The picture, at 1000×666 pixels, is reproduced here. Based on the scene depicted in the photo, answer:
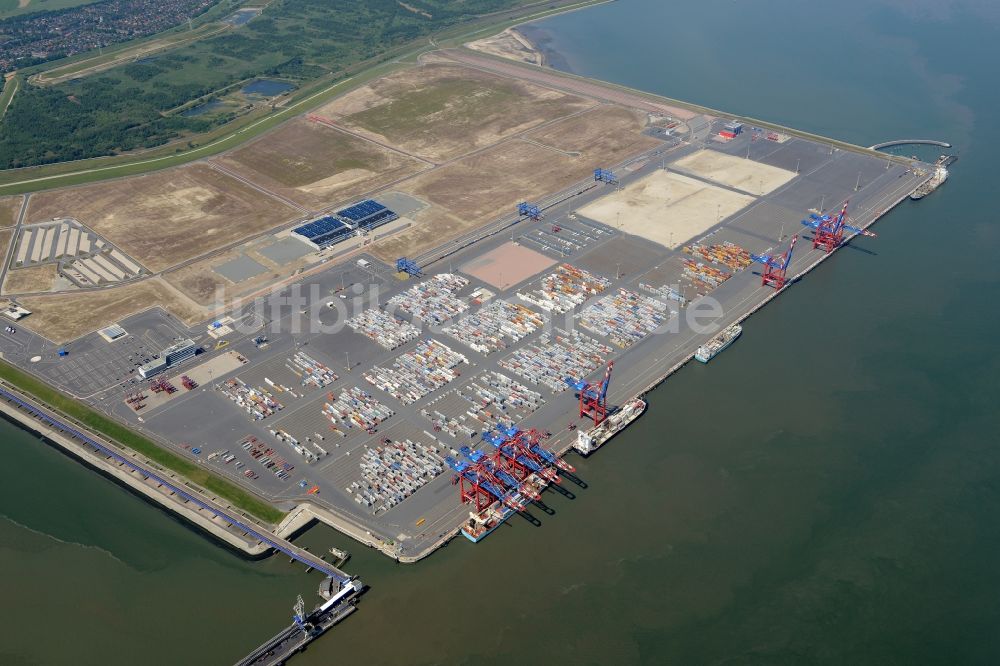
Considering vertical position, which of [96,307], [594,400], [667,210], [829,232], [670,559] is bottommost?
Result: [96,307]

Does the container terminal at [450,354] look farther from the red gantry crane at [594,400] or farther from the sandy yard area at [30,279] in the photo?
the sandy yard area at [30,279]

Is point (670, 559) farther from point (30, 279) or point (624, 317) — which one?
point (30, 279)

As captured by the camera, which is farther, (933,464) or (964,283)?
(964,283)

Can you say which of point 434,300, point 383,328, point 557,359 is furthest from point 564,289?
point 383,328

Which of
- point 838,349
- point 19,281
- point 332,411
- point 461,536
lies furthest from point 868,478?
point 19,281

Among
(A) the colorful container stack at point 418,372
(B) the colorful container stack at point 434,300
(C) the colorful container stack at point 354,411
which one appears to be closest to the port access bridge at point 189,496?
(C) the colorful container stack at point 354,411

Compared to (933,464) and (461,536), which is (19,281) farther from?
(933,464)
